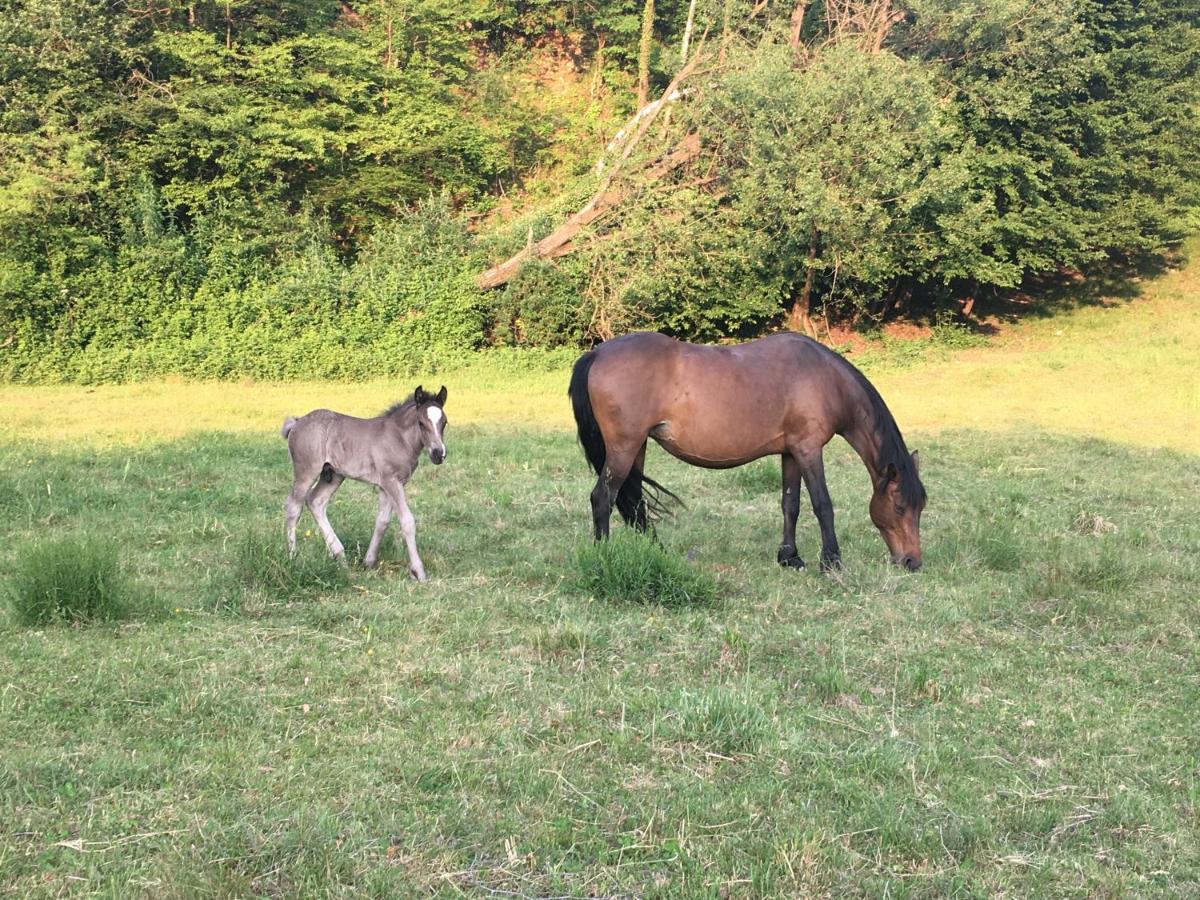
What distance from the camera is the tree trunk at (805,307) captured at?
23119 mm

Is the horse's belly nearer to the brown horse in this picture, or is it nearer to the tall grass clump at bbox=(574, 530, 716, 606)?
the brown horse

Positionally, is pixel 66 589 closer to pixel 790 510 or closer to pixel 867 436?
pixel 790 510

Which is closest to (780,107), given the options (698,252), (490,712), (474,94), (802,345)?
(698,252)

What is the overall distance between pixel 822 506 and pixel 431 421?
9.96ft

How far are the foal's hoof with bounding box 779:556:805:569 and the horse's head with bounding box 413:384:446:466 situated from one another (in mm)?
2747

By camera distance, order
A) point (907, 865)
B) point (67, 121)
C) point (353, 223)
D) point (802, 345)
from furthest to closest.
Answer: point (353, 223)
point (67, 121)
point (802, 345)
point (907, 865)

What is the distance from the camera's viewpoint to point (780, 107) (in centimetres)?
2131

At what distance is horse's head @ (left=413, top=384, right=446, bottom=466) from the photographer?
6.51 metres

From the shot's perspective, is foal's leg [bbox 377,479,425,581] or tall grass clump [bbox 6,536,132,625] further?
foal's leg [bbox 377,479,425,581]

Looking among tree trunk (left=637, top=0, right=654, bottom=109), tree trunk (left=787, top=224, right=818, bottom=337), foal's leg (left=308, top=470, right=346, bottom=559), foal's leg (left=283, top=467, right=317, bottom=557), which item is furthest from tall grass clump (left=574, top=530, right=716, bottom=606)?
tree trunk (left=637, top=0, right=654, bottom=109)

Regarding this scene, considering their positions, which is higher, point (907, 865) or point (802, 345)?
point (802, 345)

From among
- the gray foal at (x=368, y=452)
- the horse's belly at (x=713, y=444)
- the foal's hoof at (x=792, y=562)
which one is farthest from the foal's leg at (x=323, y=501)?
the foal's hoof at (x=792, y=562)

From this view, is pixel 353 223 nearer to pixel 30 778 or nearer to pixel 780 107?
pixel 780 107

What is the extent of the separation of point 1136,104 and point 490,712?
28.5 m
